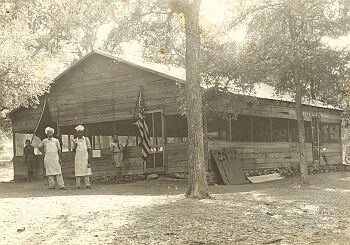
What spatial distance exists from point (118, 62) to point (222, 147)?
5664mm

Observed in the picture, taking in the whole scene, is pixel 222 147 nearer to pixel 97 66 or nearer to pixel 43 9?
pixel 97 66

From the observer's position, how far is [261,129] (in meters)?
23.8

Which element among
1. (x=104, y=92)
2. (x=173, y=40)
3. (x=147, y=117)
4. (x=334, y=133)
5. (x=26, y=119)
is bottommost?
(x=334, y=133)

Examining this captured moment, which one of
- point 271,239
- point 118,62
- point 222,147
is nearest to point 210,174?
point 222,147

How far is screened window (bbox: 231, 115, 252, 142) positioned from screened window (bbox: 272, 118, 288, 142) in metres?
2.28

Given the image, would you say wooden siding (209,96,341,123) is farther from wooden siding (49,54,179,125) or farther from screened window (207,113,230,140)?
wooden siding (49,54,179,125)

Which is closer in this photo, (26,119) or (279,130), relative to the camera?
(26,119)

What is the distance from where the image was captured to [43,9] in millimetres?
16141

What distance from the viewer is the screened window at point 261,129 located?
23.5 meters

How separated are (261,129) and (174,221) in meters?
15.8

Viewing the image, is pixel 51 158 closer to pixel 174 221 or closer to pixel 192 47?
pixel 192 47

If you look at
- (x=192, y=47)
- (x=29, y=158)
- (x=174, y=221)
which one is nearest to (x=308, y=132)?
(x=29, y=158)

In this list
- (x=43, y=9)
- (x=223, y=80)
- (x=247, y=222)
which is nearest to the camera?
(x=247, y=222)

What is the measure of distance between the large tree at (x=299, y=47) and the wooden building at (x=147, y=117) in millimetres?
3261
